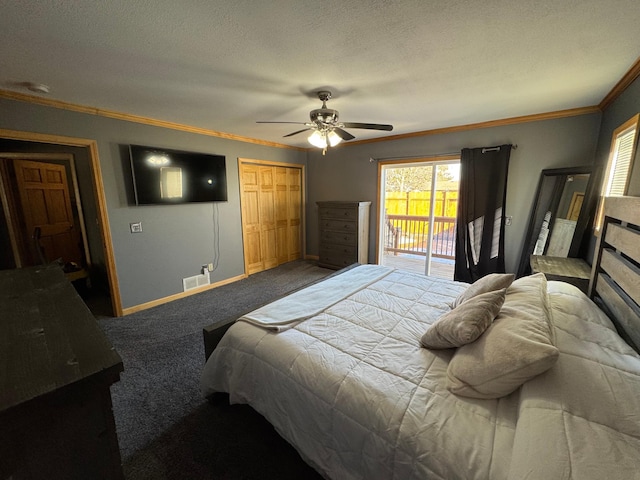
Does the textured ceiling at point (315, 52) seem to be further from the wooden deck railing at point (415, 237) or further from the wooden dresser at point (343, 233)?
the wooden deck railing at point (415, 237)

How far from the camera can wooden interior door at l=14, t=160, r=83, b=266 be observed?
11.7 ft

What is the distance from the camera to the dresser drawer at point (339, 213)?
4351mm

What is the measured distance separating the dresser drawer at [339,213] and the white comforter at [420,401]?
2.76m

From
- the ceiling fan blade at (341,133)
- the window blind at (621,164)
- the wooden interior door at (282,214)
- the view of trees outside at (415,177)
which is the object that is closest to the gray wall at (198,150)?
the view of trees outside at (415,177)

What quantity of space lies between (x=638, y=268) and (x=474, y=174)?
2.50 metres

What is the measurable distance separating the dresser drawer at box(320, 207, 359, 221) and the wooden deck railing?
133cm

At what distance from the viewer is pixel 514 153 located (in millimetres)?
3289

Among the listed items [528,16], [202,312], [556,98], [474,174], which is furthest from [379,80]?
[202,312]

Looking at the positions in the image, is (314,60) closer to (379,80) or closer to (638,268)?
(379,80)

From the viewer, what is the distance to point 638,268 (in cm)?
127

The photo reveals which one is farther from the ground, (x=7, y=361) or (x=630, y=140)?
(x=630, y=140)

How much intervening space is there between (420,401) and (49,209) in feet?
17.6

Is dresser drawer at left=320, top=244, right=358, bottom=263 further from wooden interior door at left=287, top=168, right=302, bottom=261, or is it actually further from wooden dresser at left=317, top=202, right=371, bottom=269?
wooden interior door at left=287, top=168, right=302, bottom=261

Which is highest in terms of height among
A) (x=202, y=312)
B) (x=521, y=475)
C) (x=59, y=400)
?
(x=59, y=400)
